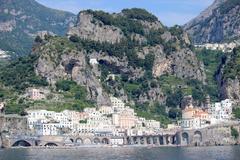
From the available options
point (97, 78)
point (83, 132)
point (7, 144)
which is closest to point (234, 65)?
point (97, 78)

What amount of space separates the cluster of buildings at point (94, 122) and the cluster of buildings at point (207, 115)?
266 inches

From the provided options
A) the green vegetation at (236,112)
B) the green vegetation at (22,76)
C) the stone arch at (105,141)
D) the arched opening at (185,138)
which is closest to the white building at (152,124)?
the stone arch at (105,141)

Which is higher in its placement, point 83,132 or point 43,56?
point 43,56

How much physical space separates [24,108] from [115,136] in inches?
796

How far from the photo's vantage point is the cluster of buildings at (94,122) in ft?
546

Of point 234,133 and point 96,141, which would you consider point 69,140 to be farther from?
point 234,133

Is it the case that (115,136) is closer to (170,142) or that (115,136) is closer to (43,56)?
(170,142)

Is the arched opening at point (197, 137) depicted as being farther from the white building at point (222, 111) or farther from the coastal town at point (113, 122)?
the white building at point (222, 111)

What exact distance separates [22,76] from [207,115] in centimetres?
4334

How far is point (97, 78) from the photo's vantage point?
634 ft

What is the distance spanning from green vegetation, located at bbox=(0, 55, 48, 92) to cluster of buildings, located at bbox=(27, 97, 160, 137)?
12653mm

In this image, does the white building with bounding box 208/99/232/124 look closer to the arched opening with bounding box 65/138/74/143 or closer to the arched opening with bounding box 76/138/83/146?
the arched opening with bounding box 76/138/83/146

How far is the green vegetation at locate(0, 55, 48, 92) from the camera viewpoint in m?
182

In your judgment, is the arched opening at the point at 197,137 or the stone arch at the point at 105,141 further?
the stone arch at the point at 105,141
